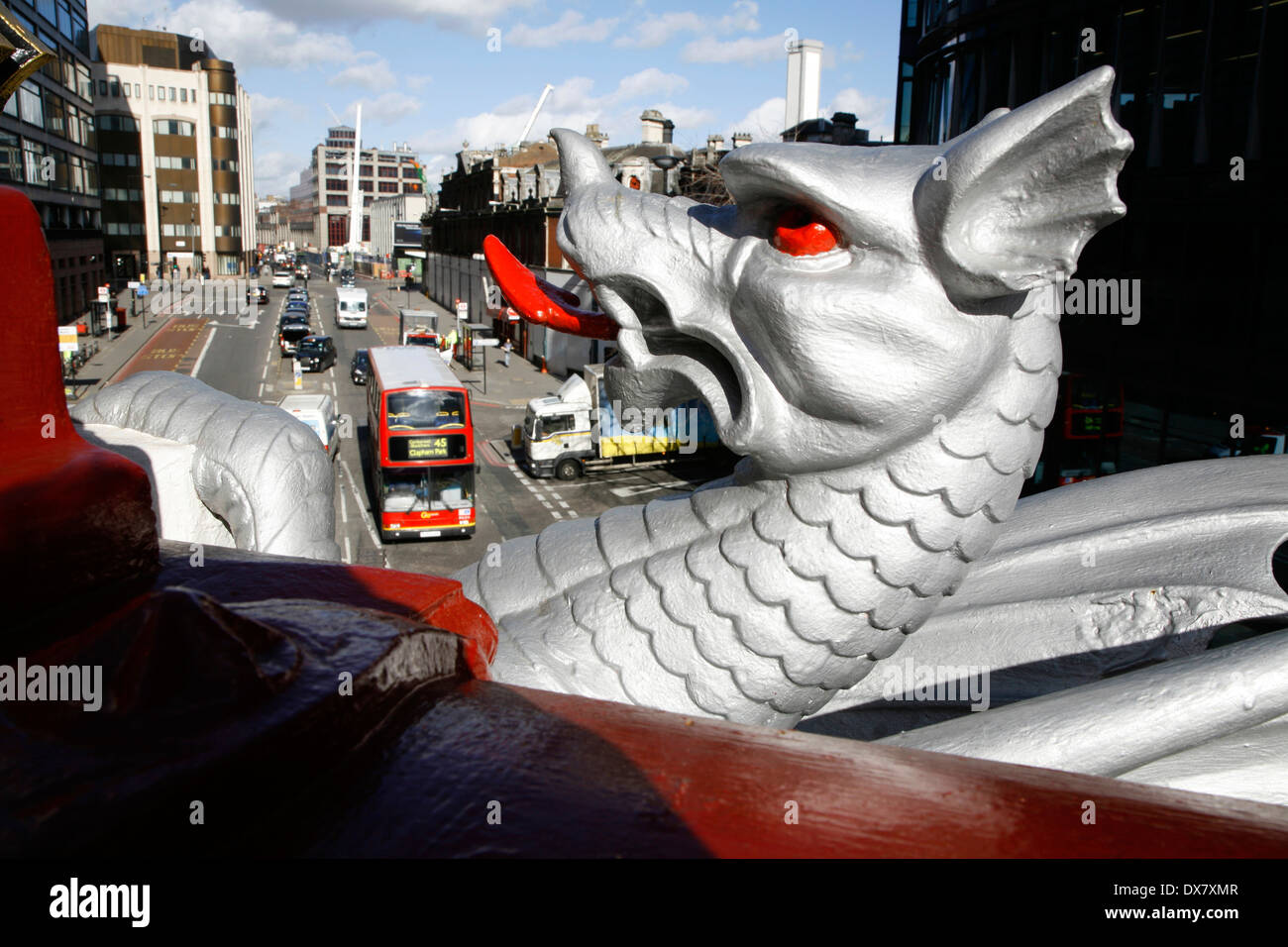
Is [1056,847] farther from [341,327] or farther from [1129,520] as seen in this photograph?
[341,327]

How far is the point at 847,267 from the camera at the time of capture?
2572mm

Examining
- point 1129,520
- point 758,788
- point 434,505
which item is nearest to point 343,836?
point 758,788

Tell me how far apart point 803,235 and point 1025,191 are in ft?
1.94

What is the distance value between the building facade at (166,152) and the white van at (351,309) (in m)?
21.3

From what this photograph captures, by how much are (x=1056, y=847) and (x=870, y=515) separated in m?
1.88

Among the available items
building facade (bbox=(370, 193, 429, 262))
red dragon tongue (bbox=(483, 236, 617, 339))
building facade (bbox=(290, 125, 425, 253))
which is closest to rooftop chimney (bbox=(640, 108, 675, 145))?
red dragon tongue (bbox=(483, 236, 617, 339))

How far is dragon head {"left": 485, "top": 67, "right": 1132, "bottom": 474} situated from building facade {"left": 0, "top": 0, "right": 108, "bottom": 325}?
23.2 meters

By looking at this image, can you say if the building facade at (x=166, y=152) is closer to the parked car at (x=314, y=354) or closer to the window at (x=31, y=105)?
the window at (x=31, y=105)

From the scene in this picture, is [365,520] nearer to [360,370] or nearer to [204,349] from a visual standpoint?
[360,370]

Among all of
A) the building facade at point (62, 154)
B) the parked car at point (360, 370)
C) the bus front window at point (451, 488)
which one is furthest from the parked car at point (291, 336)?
the bus front window at point (451, 488)

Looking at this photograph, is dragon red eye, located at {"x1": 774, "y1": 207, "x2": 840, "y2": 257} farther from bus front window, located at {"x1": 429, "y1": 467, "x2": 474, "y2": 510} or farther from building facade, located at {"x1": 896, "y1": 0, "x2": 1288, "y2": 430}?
bus front window, located at {"x1": 429, "y1": 467, "x2": 474, "y2": 510}

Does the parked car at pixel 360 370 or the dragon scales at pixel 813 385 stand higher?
the dragon scales at pixel 813 385

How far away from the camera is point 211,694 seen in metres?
0.97

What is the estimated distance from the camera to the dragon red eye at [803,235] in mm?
2584
